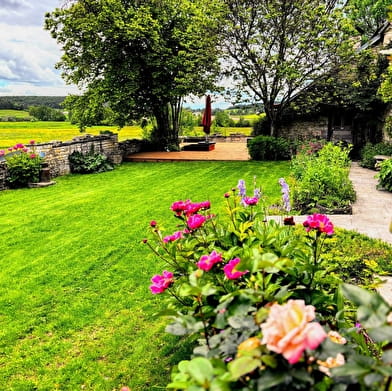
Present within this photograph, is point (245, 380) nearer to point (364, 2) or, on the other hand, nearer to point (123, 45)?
point (123, 45)

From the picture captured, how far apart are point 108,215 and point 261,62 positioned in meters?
8.01

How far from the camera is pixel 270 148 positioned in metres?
12.7

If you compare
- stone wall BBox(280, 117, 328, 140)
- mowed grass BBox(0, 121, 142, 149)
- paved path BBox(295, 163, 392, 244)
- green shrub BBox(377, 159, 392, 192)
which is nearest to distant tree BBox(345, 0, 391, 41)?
stone wall BBox(280, 117, 328, 140)

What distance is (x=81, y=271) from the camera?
13.6 ft

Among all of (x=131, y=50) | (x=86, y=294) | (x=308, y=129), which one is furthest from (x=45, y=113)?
(x=86, y=294)

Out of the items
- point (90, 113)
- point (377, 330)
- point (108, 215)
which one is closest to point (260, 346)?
point (377, 330)

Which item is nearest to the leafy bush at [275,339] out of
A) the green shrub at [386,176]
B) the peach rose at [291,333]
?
the peach rose at [291,333]

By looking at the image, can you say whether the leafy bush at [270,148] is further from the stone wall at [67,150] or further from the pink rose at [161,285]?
the pink rose at [161,285]

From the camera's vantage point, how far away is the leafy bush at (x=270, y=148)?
41.5ft

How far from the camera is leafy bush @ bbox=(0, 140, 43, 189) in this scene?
365 inches

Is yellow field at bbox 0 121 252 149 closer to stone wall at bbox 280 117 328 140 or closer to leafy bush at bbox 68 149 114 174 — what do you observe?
leafy bush at bbox 68 149 114 174

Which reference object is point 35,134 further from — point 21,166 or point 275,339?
point 275,339

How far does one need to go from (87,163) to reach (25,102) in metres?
28.5

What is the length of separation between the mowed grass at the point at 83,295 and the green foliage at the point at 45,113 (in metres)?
26.2
